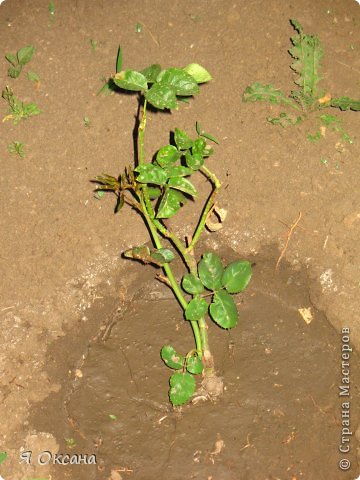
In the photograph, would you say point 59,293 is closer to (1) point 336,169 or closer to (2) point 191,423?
(2) point 191,423

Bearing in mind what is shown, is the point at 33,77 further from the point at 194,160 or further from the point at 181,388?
the point at 181,388

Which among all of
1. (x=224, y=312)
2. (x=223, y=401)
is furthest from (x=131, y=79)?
(x=223, y=401)

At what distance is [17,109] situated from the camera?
2.36 m

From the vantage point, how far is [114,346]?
2072 millimetres

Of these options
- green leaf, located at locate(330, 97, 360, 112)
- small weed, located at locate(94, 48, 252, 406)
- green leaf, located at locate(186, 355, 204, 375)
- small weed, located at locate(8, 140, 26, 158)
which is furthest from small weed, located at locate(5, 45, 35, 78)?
green leaf, located at locate(186, 355, 204, 375)

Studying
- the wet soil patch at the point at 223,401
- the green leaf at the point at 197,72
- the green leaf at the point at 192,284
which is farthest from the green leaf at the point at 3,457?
the green leaf at the point at 197,72

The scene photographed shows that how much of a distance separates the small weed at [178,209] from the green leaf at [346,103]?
2.57 ft

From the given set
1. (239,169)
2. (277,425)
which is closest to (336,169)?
(239,169)

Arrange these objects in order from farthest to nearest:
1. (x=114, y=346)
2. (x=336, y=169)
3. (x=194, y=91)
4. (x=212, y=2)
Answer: (x=212, y=2), (x=336, y=169), (x=114, y=346), (x=194, y=91)

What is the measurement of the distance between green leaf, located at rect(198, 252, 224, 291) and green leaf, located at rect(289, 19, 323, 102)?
0.99 meters

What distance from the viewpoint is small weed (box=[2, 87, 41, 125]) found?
236 centimetres

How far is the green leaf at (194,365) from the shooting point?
6.09ft

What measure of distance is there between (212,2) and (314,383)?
5.97 ft

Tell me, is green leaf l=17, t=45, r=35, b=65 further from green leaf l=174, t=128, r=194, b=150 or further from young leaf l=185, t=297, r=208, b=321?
young leaf l=185, t=297, r=208, b=321
